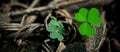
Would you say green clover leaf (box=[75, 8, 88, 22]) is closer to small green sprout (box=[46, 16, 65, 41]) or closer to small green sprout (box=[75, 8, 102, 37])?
small green sprout (box=[75, 8, 102, 37])

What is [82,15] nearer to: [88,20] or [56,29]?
[88,20]

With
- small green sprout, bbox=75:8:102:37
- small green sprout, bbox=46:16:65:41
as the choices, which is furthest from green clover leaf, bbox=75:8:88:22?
small green sprout, bbox=46:16:65:41

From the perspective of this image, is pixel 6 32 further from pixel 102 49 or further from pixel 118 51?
pixel 118 51

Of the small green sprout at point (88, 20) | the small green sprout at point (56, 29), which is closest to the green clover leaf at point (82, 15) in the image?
the small green sprout at point (88, 20)

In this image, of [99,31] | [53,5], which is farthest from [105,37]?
[53,5]

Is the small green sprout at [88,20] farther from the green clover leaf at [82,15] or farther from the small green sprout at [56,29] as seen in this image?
the small green sprout at [56,29]

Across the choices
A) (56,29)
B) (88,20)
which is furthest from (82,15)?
(56,29)
